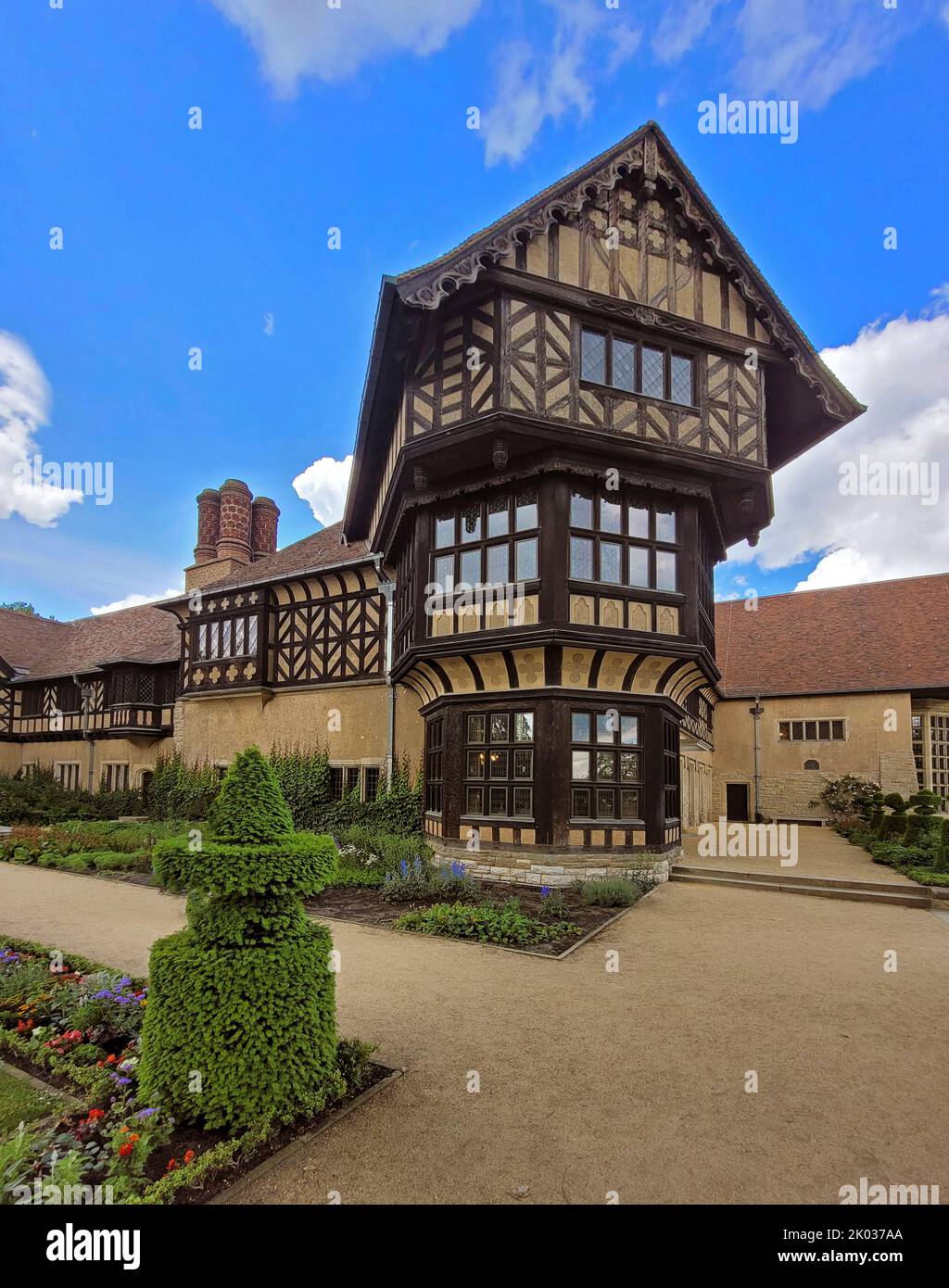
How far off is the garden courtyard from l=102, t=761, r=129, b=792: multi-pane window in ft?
58.4

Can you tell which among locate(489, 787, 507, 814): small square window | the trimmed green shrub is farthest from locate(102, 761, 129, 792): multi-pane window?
the trimmed green shrub

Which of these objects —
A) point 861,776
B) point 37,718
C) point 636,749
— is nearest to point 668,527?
point 636,749

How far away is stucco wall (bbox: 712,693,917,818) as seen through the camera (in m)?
21.5

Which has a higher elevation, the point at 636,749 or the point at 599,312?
the point at 599,312

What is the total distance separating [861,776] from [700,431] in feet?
51.3

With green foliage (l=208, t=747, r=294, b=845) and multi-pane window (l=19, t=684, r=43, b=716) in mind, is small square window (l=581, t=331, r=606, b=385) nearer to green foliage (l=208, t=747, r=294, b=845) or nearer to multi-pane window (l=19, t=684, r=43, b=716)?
green foliage (l=208, t=747, r=294, b=845)

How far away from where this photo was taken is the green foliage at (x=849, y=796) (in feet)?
67.2

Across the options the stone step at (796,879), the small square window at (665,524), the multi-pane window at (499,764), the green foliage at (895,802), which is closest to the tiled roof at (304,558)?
the multi-pane window at (499,764)

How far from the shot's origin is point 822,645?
2431 cm

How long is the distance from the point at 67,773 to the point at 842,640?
1228 inches

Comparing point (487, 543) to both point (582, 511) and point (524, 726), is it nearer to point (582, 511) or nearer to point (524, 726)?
point (582, 511)
